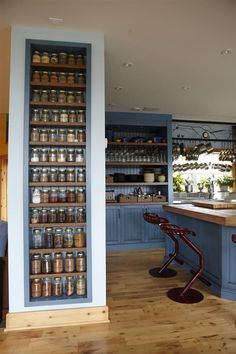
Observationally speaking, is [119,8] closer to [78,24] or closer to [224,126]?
[78,24]

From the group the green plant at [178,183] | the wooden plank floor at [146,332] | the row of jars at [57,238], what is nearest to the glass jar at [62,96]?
the row of jars at [57,238]

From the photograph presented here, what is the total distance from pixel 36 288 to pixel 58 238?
466 mm

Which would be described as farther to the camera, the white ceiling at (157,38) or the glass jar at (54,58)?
the glass jar at (54,58)

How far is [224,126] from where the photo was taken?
583 cm

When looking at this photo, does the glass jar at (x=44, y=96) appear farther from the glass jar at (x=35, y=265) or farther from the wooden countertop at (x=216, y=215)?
the wooden countertop at (x=216, y=215)

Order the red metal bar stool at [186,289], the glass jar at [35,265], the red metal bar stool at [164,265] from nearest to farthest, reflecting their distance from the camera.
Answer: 1. the glass jar at [35,265]
2. the red metal bar stool at [186,289]
3. the red metal bar stool at [164,265]

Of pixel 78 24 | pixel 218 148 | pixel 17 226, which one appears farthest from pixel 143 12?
pixel 218 148

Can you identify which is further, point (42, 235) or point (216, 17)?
point (42, 235)

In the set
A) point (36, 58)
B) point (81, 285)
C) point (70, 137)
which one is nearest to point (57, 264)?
point (81, 285)

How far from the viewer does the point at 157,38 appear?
8.05 ft

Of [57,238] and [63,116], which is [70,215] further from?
[63,116]

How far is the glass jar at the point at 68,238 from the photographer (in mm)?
2285

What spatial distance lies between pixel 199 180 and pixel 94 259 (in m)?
4.21

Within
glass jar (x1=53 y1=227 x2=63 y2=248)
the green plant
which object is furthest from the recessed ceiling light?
the green plant
